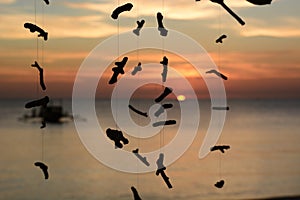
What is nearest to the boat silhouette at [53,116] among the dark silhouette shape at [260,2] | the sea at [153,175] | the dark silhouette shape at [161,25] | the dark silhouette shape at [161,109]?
the sea at [153,175]

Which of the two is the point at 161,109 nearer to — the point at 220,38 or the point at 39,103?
the point at 220,38

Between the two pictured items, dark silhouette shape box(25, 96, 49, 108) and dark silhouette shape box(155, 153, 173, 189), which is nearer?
dark silhouette shape box(25, 96, 49, 108)

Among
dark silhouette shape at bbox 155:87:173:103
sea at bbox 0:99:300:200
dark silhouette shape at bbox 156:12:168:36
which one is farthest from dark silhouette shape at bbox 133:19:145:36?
sea at bbox 0:99:300:200

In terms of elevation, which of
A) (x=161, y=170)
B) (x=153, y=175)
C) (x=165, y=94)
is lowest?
(x=153, y=175)

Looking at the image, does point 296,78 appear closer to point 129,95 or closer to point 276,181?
point 129,95

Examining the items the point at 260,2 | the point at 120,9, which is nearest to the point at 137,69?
the point at 120,9

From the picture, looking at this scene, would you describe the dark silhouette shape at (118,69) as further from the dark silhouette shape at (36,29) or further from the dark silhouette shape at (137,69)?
the dark silhouette shape at (36,29)

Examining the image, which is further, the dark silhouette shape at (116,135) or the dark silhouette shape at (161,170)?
the dark silhouette shape at (161,170)

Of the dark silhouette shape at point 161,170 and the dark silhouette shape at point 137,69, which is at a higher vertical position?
the dark silhouette shape at point 137,69

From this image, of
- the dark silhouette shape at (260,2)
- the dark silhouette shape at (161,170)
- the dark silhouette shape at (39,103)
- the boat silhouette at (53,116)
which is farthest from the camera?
the boat silhouette at (53,116)

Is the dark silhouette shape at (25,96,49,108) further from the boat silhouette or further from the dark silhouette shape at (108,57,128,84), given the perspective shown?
the boat silhouette

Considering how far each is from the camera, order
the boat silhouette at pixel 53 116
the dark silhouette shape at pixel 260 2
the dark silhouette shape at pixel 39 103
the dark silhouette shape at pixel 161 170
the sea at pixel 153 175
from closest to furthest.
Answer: the dark silhouette shape at pixel 260 2 < the dark silhouette shape at pixel 39 103 < the dark silhouette shape at pixel 161 170 < the sea at pixel 153 175 < the boat silhouette at pixel 53 116

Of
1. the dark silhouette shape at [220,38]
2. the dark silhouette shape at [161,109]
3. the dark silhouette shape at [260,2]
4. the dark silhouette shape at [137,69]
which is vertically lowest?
the dark silhouette shape at [161,109]

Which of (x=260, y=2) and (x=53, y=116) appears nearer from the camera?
(x=260, y=2)
